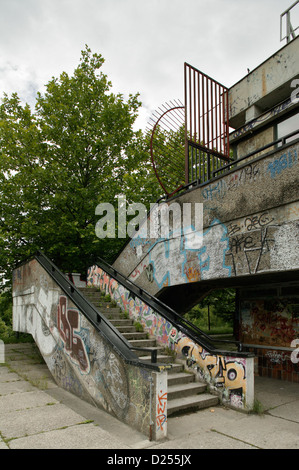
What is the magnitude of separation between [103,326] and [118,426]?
1.61 meters

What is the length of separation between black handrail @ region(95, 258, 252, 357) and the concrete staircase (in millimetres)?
626

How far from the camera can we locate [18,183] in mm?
11898

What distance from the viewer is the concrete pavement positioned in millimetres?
4094

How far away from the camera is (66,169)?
12188 mm

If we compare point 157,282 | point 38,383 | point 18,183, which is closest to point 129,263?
point 157,282

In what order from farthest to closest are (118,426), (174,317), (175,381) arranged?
1. (174,317)
2. (175,381)
3. (118,426)

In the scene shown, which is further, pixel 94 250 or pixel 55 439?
pixel 94 250

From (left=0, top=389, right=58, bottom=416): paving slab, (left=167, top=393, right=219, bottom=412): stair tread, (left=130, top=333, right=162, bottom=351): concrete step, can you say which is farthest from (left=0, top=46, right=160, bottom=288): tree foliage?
(left=167, top=393, right=219, bottom=412): stair tread

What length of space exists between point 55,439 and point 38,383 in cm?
320

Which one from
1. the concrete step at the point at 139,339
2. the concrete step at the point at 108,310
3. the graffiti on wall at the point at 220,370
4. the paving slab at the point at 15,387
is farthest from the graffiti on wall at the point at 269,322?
the paving slab at the point at 15,387

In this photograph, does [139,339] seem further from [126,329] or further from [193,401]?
[193,401]

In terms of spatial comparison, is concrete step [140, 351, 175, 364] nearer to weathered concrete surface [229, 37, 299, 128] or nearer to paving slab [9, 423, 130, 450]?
paving slab [9, 423, 130, 450]

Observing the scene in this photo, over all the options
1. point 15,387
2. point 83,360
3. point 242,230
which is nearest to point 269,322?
point 242,230
